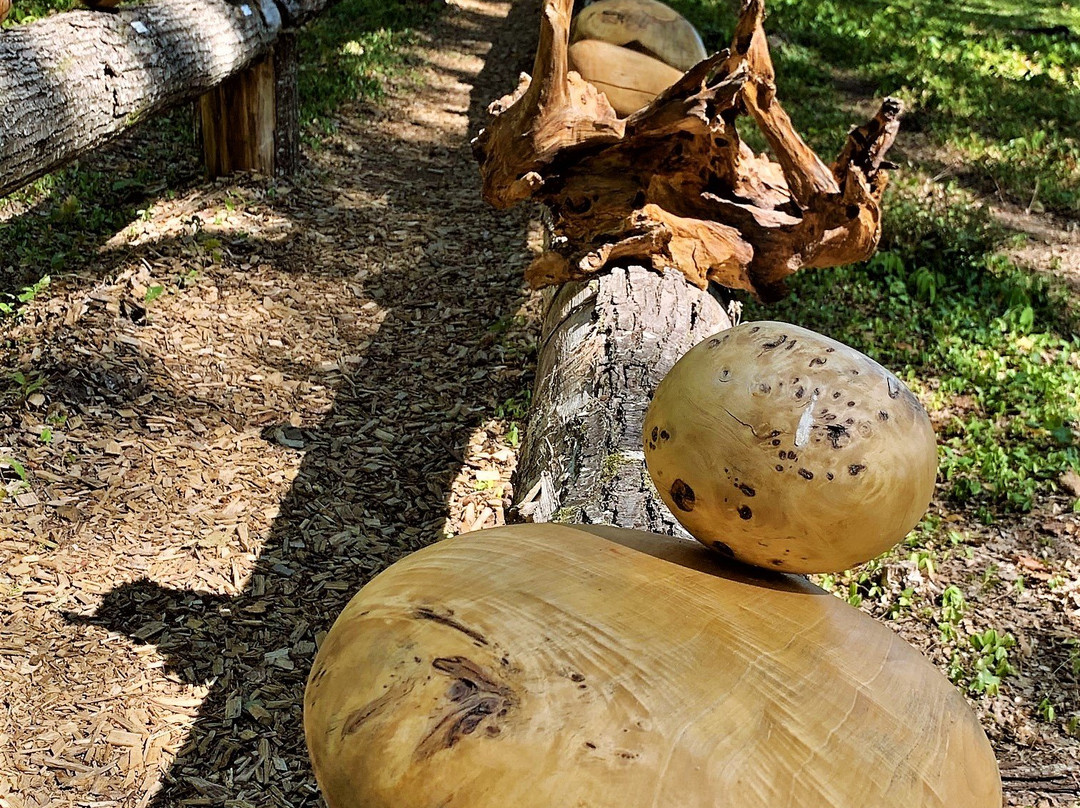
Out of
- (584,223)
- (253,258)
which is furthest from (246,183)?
(584,223)

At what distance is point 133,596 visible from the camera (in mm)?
3201

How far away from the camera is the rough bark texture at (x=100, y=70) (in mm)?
3674

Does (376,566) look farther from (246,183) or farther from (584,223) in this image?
(246,183)

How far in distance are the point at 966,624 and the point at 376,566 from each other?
2067mm

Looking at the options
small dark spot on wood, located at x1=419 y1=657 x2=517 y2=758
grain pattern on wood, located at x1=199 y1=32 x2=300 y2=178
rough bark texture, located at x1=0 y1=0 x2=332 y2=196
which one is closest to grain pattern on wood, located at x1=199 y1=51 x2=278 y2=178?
grain pattern on wood, located at x1=199 y1=32 x2=300 y2=178

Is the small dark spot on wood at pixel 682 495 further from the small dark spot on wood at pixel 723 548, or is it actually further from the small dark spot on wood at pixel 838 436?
the small dark spot on wood at pixel 838 436

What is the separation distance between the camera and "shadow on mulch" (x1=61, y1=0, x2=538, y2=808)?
2734 mm

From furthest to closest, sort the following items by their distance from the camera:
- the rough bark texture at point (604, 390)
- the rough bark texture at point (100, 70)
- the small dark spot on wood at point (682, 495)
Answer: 1. the rough bark texture at point (100, 70)
2. the rough bark texture at point (604, 390)
3. the small dark spot on wood at point (682, 495)

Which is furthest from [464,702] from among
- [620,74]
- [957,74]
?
[957,74]

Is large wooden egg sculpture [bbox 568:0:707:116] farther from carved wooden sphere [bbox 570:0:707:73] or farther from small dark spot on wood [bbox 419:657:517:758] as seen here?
small dark spot on wood [bbox 419:657:517:758]

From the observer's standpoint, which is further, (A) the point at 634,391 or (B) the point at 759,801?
(A) the point at 634,391

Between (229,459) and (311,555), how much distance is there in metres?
0.68

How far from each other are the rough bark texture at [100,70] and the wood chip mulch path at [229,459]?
0.85 metres

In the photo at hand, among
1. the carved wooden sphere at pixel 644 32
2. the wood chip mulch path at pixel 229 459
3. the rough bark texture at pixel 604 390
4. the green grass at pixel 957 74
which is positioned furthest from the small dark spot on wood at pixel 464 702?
the green grass at pixel 957 74
